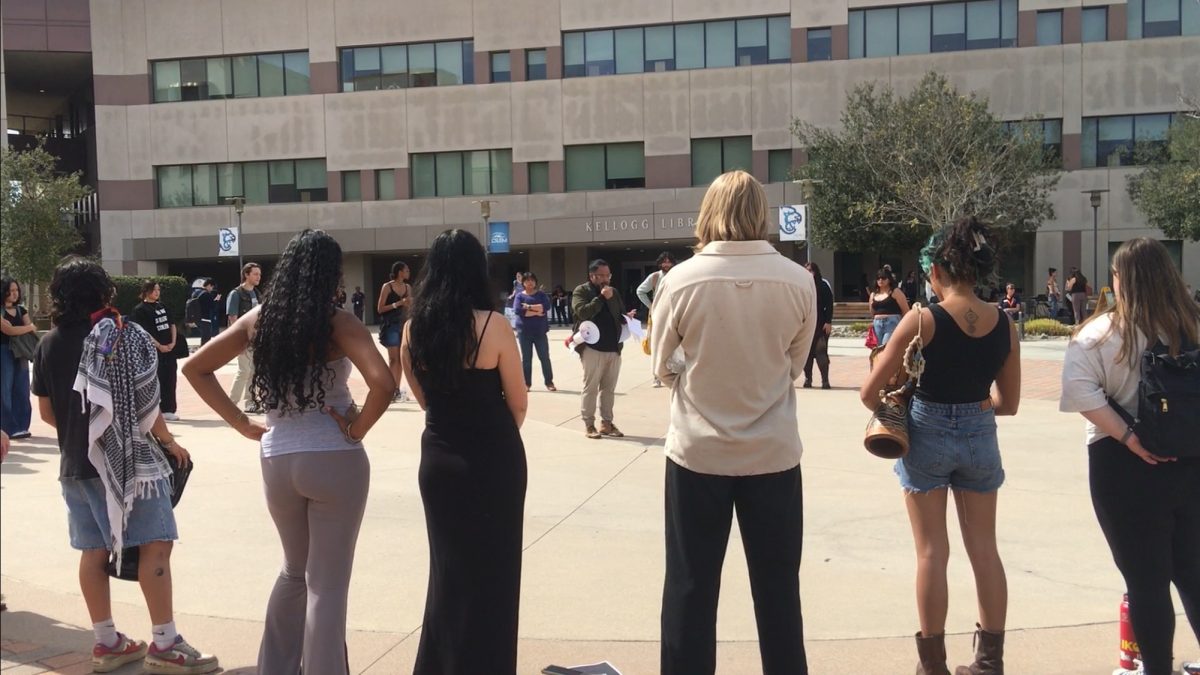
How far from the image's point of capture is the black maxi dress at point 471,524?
11.7ft

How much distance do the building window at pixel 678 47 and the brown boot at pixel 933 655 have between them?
115ft

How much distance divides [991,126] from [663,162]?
470 inches

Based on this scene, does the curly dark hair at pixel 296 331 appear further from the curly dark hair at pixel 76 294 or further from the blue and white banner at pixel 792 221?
the blue and white banner at pixel 792 221

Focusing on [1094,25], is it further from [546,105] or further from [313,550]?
[313,550]

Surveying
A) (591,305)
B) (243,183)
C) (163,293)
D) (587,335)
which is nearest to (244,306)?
(591,305)

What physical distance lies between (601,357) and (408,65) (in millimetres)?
32483

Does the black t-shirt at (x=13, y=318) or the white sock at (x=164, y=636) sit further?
the black t-shirt at (x=13, y=318)

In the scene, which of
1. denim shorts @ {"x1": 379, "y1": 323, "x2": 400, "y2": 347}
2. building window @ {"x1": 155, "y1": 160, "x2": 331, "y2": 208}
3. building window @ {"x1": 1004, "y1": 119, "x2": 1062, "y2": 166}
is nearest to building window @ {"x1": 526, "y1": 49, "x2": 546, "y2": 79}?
building window @ {"x1": 155, "y1": 160, "x2": 331, "y2": 208}

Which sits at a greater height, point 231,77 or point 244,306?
point 231,77

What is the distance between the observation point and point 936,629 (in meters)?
3.90

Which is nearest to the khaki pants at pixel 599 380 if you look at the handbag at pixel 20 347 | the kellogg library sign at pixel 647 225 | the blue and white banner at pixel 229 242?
the handbag at pixel 20 347

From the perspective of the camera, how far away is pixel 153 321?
10.3m

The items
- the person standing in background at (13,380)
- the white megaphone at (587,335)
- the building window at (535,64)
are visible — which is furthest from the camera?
the building window at (535,64)

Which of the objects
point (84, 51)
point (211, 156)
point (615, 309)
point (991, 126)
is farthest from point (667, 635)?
point (84, 51)
